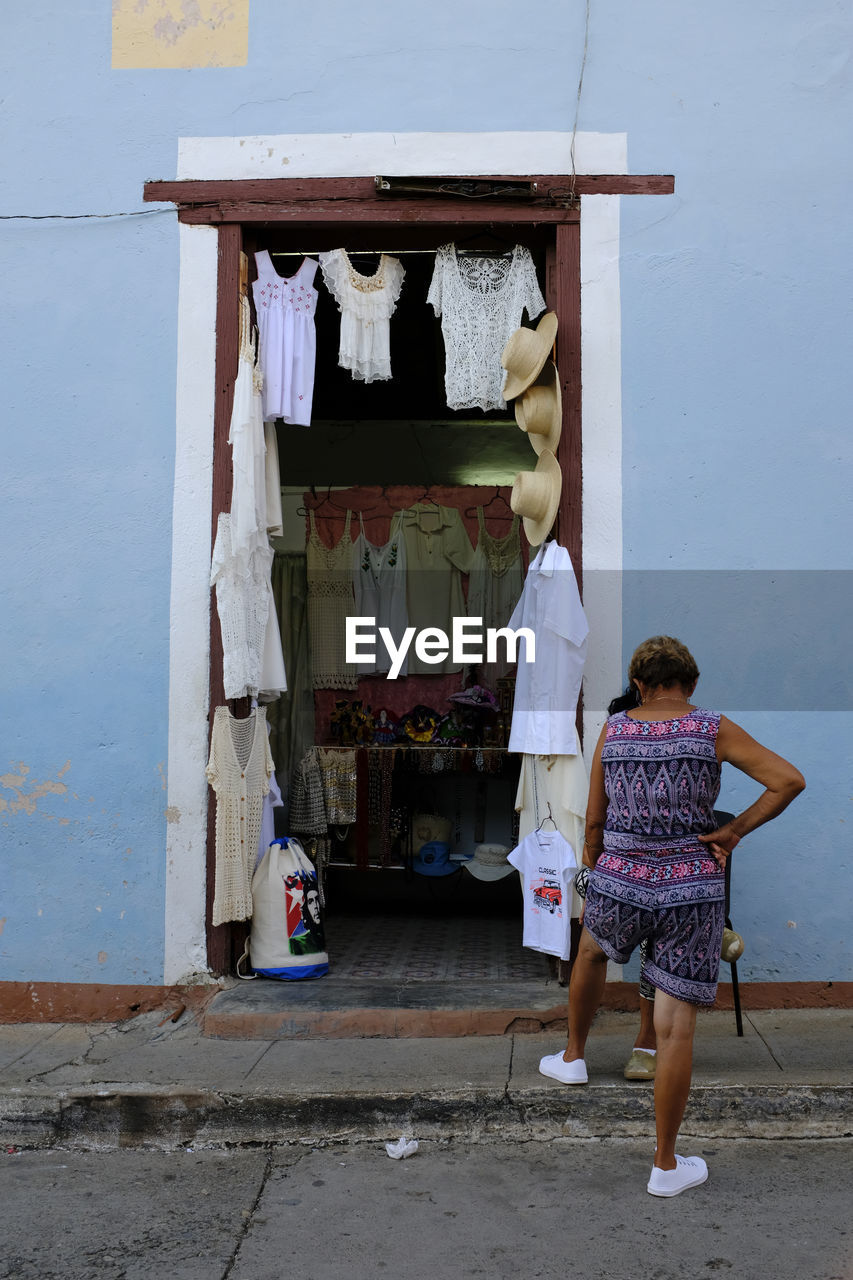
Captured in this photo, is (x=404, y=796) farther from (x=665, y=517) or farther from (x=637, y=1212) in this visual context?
(x=637, y=1212)

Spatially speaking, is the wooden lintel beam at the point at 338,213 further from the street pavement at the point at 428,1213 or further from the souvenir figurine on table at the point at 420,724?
the street pavement at the point at 428,1213

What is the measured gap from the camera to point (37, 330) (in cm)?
572

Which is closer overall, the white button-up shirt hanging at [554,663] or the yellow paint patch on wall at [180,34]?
the white button-up shirt hanging at [554,663]

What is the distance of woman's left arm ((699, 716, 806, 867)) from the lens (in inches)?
146

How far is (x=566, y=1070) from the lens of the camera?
442 cm

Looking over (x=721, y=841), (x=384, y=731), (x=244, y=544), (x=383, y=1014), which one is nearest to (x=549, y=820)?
(x=383, y=1014)

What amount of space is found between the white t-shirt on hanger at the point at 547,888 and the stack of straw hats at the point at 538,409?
146cm

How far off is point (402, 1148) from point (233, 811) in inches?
72.8

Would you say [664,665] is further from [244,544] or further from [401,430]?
[401,430]

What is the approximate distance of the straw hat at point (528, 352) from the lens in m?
5.30

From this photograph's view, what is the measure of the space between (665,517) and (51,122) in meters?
3.68

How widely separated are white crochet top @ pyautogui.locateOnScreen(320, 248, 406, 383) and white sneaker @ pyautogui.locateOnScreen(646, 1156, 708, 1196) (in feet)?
12.8

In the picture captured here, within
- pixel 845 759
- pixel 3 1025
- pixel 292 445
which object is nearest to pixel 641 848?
pixel 845 759

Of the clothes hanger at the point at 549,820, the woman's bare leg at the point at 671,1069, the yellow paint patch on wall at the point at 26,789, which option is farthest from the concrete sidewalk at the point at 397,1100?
the yellow paint patch on wall at the point at 26,789
